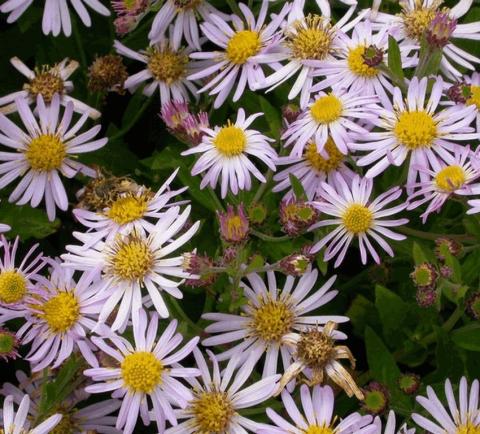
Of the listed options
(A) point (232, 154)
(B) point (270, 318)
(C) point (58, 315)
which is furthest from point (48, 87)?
(B) point (270, 318)

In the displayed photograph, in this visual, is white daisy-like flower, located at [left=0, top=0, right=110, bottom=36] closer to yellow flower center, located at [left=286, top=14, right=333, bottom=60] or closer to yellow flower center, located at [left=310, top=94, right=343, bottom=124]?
yellow flower center, located at [left=286, top=14, right=333, bottom=60]

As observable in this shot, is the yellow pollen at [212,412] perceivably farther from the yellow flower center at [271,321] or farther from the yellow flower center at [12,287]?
the yellow flower center at [12,287]

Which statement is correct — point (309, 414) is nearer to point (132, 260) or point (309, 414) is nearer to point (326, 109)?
point (132, 260)

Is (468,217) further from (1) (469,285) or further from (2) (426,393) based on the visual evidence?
(2) (426,393)

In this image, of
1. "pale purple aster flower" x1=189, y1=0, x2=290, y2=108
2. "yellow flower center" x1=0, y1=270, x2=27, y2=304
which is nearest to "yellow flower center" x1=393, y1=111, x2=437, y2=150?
"pale purple aster flower" x1=189, y1=0, x2=290, y2=108

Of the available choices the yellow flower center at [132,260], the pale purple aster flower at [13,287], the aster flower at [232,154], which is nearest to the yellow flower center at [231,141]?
the aster flower at [232,154]

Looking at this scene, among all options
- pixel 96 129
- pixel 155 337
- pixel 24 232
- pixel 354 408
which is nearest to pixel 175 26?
pixel 96 129
